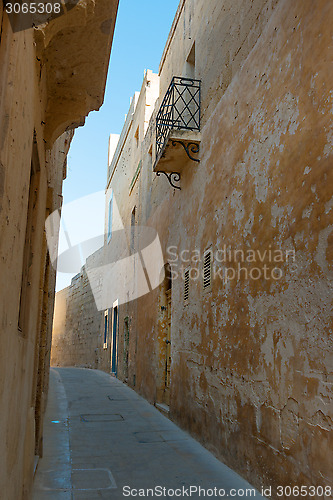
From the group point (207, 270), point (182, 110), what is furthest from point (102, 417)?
point (182, 110)

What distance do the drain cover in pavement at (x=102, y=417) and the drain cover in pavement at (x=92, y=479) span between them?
2.73 m

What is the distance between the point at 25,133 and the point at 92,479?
368 centimetres

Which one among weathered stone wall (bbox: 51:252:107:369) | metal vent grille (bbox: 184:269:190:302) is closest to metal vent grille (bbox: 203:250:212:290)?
metal vent grille (bbox: 184:269:190:302)

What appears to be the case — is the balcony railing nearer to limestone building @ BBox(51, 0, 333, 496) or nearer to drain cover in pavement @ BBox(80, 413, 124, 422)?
limestone building @ BBox(51, 0, 333, 496)

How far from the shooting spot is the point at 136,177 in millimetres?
14492

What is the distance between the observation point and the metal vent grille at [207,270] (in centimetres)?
623

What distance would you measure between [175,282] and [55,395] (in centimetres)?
411

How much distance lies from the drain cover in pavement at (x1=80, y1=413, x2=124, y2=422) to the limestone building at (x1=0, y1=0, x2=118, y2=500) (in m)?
2.71

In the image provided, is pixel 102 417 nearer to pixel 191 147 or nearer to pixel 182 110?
pixel 191 147

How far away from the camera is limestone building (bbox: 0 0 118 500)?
6.70 feet

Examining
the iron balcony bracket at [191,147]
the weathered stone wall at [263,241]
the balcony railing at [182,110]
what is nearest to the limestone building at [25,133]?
the weathered stone wall at [263,241]

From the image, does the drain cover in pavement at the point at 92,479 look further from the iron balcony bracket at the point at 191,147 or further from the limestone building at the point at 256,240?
the iron balcony bracket at the point at 191,147

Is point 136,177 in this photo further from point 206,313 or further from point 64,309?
point 64,309

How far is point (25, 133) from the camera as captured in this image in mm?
2561
